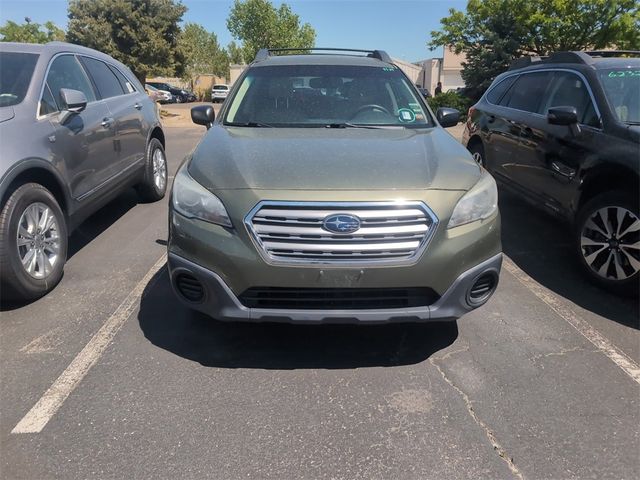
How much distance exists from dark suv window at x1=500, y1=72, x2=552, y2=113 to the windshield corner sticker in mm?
2058

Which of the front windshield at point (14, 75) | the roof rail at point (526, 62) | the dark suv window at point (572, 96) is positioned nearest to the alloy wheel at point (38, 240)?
the front windshield at point (14, 75)

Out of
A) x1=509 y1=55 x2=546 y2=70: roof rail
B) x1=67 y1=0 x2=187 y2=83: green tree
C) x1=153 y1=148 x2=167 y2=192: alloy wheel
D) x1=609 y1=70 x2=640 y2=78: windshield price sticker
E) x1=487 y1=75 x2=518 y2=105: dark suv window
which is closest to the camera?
x1=609 y1=70 x2=640 y2=78: windshield price sticker

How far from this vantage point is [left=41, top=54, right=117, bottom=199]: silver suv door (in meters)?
4.05

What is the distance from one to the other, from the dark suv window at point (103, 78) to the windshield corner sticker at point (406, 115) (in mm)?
3136

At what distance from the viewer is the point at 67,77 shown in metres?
4.54

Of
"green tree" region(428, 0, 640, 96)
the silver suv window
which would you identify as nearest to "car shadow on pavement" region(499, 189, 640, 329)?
the silver suv window

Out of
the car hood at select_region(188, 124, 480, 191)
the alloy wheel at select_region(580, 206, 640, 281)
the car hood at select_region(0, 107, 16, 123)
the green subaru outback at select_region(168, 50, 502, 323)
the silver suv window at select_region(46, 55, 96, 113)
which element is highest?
the silver suv window at select_region(46, 55, 96, 113)

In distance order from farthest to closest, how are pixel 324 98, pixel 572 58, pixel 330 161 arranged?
pixel 572 58 < pixel 324 98 < pixel 330 161

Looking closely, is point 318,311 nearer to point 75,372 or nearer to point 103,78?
point 75,372

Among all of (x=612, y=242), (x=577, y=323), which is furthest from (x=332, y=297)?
(x=612, y=242)

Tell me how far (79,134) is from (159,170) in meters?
2.43

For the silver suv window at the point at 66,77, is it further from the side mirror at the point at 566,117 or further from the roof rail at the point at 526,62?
the roof rail at the point at 526,62

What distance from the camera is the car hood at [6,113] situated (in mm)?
3509

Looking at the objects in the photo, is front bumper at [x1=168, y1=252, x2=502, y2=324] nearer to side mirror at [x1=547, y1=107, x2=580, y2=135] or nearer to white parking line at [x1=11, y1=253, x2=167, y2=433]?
white parking line at [x1=11, y1=253, x2=167, y2=433]
